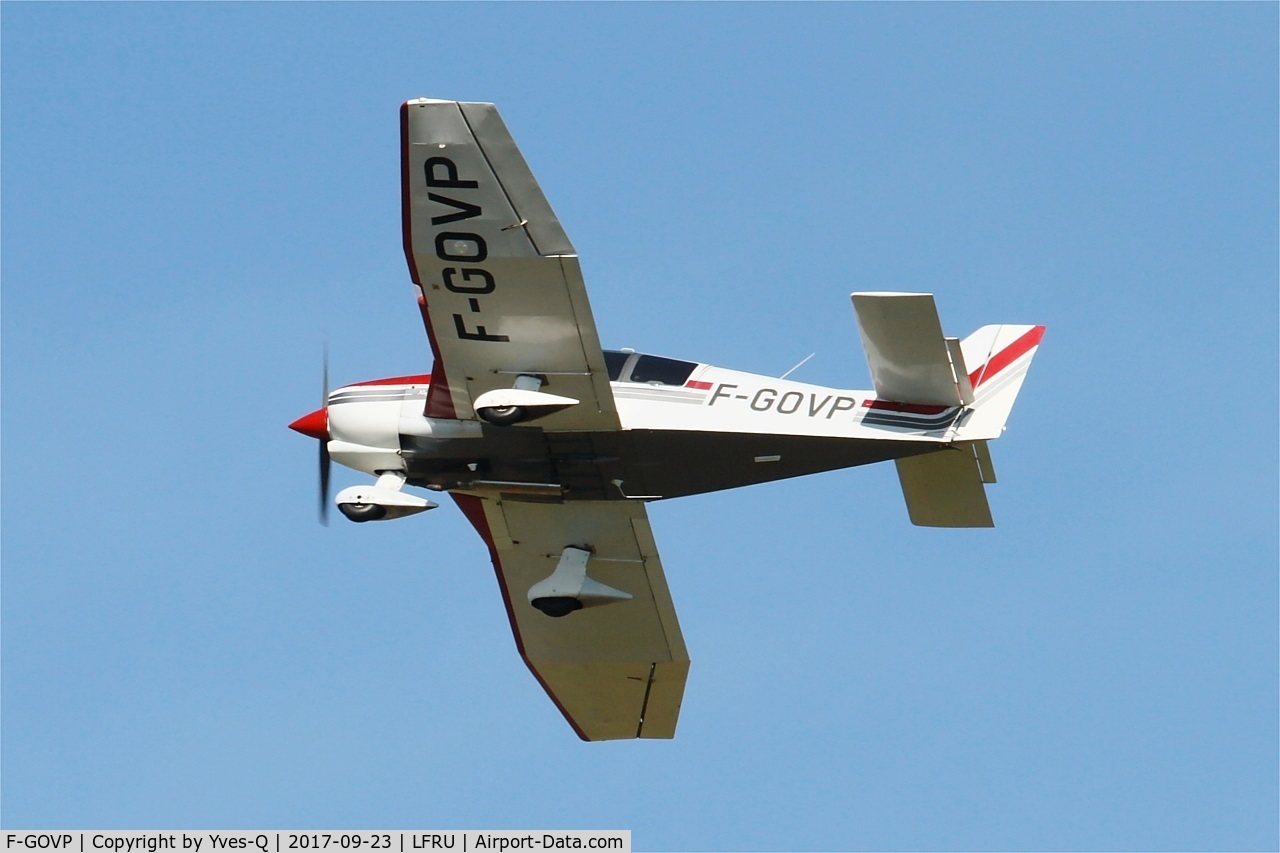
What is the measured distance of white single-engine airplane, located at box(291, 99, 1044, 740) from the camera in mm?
16828

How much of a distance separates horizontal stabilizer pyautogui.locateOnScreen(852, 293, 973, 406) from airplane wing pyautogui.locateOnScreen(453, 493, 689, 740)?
136 inches

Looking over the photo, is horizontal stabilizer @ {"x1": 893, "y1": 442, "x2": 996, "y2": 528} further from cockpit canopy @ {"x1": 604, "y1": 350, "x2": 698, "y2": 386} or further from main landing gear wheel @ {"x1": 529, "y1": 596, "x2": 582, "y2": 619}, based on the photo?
main landing gear wheel @ {"x1": 529, "y1": 596, "x2": 582, "y2": 619}

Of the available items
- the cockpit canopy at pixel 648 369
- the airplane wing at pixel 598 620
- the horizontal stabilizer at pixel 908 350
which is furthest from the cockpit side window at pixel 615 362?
the horizontal stabilizer at pixel 908 350

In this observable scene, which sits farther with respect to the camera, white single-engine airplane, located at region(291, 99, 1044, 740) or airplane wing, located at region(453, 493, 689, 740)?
airplane wing, located at region(453, 493, 689, 740)

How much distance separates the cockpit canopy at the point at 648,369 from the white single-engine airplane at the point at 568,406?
2cm

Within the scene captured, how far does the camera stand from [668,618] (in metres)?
21.4

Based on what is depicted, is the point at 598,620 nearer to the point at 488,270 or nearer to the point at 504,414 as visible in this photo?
the point at 504,414

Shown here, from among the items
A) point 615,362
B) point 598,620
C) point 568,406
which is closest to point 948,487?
point 615,362

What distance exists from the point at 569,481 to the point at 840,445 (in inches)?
114

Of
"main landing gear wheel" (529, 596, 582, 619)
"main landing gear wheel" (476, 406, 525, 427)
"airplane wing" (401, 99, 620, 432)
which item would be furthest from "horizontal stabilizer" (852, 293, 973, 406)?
"main landing gear wheel" (529, 596, 582, 619)

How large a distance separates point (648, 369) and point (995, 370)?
3.35 meters

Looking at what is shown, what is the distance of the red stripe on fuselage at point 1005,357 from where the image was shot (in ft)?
59.1

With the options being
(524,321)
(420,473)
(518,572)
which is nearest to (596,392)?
(524,321)

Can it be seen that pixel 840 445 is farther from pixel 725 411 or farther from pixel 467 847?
pixel 467 847
